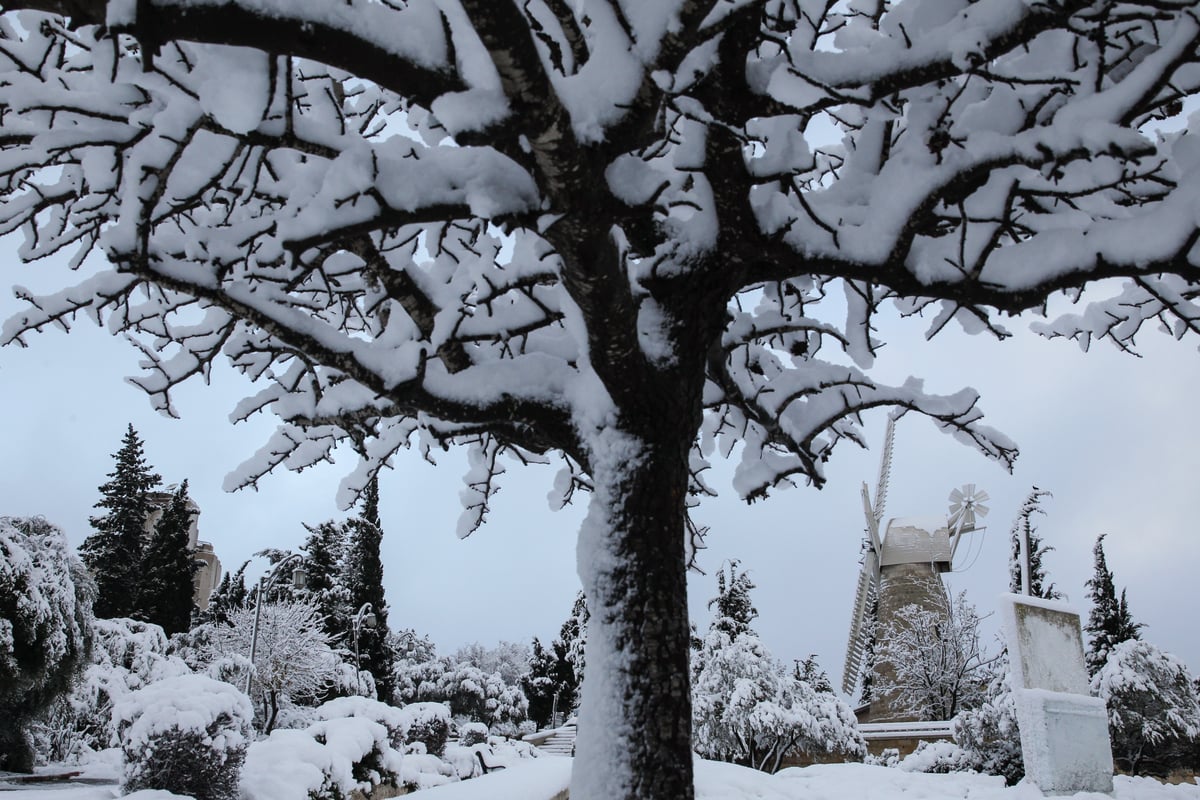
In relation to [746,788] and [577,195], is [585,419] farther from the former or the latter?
[746,788]

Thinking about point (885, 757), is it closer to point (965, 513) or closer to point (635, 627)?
point (965, 513)

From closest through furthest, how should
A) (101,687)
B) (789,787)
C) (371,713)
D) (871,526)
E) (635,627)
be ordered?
(635,627) < (789,787) < (371,713) < (101,687) < (871,526)

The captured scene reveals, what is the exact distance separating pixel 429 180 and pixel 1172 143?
3499mm

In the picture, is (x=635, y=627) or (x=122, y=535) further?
(x=122, y=535)

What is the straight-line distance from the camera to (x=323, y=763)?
380 inches

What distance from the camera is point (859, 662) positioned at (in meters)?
32.4

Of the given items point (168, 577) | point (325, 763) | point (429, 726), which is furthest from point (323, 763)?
point (168, 577)

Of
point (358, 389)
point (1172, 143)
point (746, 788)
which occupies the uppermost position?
point (1172, 143)

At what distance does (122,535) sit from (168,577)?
3868 mm

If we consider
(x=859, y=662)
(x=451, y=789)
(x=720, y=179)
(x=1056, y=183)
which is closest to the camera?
(x=720, y=179)

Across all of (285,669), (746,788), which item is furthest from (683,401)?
(285,669)

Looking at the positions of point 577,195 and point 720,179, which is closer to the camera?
point 577,195

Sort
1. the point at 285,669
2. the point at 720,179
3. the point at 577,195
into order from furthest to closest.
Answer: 1. the point at 285,669
2. the point at 720,179
3. the point at 577,195

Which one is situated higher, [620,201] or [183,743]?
[620,201]
